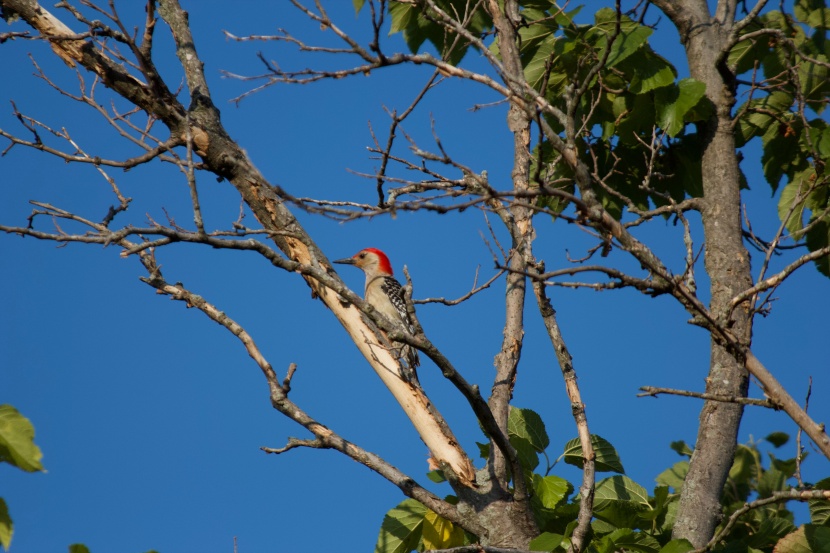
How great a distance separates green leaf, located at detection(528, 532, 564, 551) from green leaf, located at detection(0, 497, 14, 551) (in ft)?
8.82

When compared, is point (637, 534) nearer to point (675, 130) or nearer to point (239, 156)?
point (675, 130)

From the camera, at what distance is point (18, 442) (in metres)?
2.61

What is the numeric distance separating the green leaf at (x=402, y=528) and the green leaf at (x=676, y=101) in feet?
9.87

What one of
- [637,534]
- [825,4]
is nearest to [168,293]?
[637,534]

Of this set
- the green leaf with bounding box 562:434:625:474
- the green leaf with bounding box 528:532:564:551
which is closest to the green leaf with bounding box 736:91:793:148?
the green leaf with bounding box 562:434:625:474

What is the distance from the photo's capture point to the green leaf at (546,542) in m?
4.25

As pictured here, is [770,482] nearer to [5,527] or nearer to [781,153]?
[781,153]

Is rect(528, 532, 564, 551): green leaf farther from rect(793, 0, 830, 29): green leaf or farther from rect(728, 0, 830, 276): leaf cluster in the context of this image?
rect(793, 0, 830, 29): green leaf

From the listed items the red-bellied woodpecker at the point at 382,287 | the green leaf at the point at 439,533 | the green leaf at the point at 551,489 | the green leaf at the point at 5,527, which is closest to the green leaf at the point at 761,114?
the green leaf at the point at 551,489

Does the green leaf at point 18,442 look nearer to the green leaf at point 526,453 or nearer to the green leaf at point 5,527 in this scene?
the green leaf at point 5,527

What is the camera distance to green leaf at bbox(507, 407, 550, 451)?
511 centimetres

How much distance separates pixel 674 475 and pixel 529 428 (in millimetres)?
2082

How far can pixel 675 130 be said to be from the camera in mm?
5359

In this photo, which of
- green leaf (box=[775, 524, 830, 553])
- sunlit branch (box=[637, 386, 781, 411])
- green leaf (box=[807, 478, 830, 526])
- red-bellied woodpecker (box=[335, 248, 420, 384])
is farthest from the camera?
red-bellied woodpecker (box=[335, 248, 420, 384])
